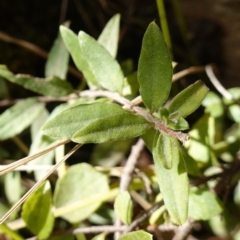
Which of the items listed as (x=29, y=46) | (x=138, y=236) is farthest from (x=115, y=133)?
(x=29, y=46)

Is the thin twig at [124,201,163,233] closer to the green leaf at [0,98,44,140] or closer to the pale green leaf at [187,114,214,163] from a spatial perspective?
the pale green leaf at [187,114,214,163]

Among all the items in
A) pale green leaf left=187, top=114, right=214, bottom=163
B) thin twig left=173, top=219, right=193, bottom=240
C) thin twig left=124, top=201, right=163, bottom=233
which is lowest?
thin twig left=173, top=219, right=193, bottom=240

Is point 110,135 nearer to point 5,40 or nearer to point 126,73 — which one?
point 126,73

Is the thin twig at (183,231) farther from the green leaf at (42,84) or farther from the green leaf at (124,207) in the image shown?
the green leaf at (42,84)

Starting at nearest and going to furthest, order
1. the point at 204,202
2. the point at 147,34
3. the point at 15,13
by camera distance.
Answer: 1. the point at 147,34
2. the point at 204,202
3. the point at 15,13

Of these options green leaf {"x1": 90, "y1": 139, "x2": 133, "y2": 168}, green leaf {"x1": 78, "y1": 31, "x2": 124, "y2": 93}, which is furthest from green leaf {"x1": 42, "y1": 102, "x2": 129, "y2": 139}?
green leaf {"x1": 90, "y1": 139, "x2": 133, "y2": 168}

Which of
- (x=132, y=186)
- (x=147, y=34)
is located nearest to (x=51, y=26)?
(x=132, y=186)
